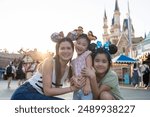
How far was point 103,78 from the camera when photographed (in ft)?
5.36

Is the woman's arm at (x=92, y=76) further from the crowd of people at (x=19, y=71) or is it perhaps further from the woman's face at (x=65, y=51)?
the crowd of people at (x=19, y=71)

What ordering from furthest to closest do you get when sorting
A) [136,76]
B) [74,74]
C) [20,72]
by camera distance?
[136,76]
[20,72]
[74,74]

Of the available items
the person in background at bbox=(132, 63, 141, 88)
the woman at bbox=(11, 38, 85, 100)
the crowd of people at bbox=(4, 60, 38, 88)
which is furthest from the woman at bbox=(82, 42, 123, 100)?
the person in background at bbox=(132, 63, 141, 88)

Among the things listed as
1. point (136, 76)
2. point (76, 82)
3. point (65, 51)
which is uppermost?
point (65, 51)

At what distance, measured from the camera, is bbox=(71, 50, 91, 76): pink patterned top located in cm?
161

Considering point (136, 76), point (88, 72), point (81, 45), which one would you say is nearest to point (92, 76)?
point (88, 72)

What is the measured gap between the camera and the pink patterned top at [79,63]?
5.27ft

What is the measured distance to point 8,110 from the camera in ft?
5.69

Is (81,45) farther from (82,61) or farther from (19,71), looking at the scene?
(19,71)

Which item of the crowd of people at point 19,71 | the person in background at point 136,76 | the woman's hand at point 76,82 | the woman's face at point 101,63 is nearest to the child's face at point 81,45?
the woman's face at point 101,63

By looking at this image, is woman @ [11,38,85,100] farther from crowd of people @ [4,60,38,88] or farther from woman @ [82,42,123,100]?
crowd of people @ [4,60,38,88]

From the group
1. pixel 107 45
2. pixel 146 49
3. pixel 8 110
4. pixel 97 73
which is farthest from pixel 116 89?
pixel 146 49

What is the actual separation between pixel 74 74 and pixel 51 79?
147mm

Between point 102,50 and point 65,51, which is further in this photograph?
point 102,50
